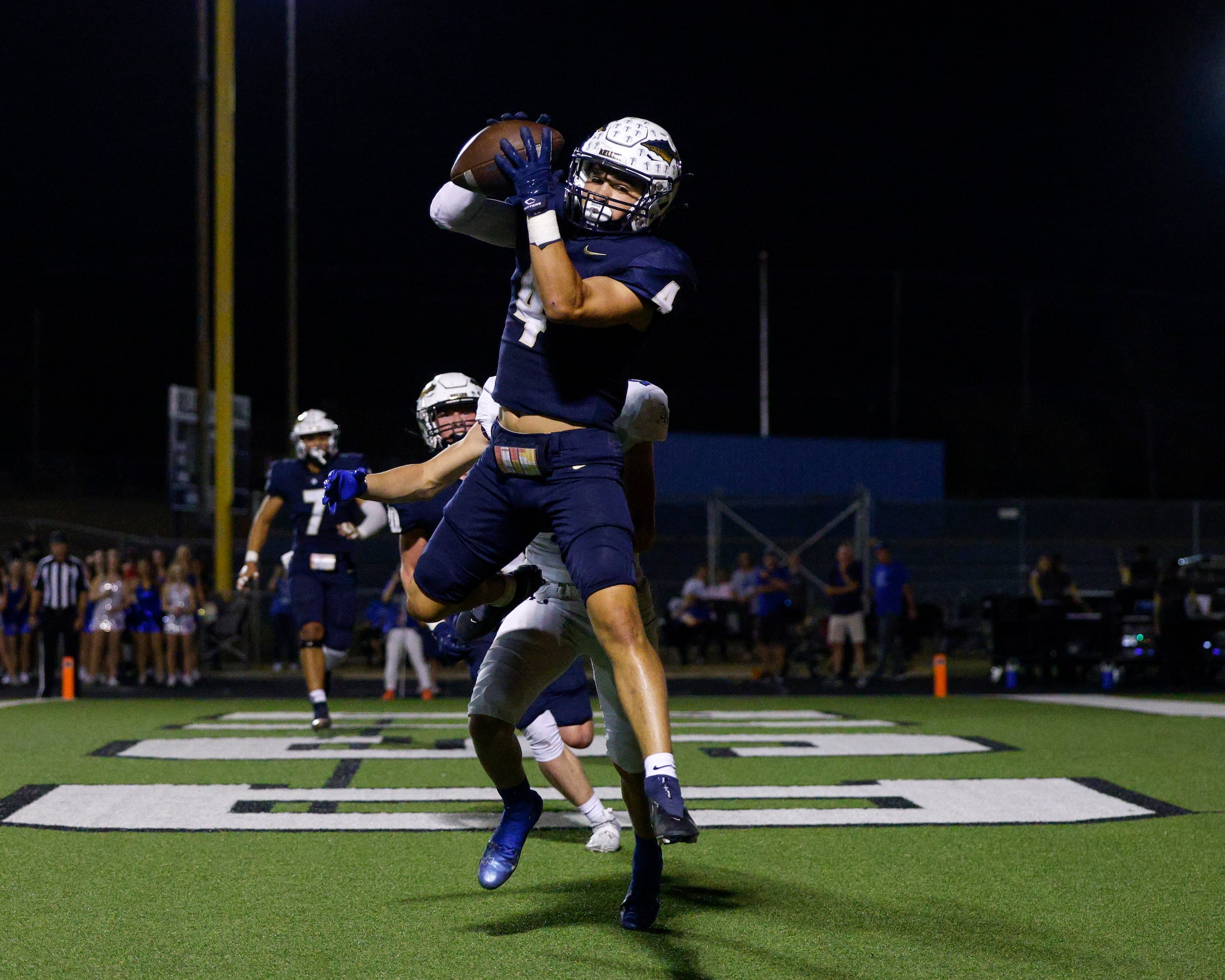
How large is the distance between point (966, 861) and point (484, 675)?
1.99 m

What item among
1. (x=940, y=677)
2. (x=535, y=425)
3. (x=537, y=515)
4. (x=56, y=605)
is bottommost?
(x=940, y=677)

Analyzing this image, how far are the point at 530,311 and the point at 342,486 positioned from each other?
75 centimetres

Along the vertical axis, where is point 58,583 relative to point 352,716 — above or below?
above

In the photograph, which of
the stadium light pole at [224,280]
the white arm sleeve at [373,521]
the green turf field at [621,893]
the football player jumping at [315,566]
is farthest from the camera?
the stadium light pole at [224,280]

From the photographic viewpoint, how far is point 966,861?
16.4 feet

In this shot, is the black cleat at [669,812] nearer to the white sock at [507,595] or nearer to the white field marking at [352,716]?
the white sock at [507,595]

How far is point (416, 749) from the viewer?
350 inches

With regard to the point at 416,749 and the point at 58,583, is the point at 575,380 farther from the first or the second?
the point at 58,583

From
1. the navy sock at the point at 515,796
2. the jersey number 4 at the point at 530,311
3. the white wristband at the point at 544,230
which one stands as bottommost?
the navy sock at the point at 515,796

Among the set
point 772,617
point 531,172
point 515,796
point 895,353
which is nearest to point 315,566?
point 515,796

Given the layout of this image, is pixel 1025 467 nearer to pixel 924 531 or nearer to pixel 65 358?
pixel 924 531

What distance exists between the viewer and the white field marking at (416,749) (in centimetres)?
843

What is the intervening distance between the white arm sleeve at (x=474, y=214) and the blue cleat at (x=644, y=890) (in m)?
1.88

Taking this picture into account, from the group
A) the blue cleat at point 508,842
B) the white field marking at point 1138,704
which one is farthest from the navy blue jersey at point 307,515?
the white field marking at point 1138,704
